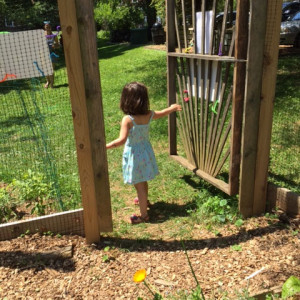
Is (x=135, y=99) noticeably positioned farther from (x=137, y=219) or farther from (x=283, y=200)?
(x=283, y=200)

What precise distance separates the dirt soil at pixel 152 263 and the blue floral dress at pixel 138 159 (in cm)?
64

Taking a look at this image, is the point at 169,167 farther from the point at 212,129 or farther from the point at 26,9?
the point at 26,9

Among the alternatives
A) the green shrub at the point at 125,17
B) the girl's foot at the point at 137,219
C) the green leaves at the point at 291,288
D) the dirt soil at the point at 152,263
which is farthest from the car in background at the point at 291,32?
the green shrub at the point at 125,17

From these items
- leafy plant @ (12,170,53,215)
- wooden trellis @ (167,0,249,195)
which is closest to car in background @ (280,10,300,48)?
wooden trellis @ (167,0,249,195)

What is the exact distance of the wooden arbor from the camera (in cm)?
288

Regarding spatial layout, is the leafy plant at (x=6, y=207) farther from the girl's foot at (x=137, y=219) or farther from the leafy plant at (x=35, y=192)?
the girl's foot at (x=137, y=219)

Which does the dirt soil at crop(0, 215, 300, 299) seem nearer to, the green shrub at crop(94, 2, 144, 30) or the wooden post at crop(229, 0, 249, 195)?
the wooden post at crop(229, 0, 249, 195)

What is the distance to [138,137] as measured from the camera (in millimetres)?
3506

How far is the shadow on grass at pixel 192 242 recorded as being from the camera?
3057 millimetres

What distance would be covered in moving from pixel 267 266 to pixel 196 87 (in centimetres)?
204

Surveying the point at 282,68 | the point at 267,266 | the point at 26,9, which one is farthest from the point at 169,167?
the point at 282,68

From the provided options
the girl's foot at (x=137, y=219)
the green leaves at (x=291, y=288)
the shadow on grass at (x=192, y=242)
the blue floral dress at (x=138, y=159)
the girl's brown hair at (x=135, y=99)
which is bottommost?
the girl's foot at (x=137, y=219)

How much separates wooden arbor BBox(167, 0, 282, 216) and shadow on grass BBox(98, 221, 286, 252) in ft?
0.94

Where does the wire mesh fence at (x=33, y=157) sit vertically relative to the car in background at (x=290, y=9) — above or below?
below
